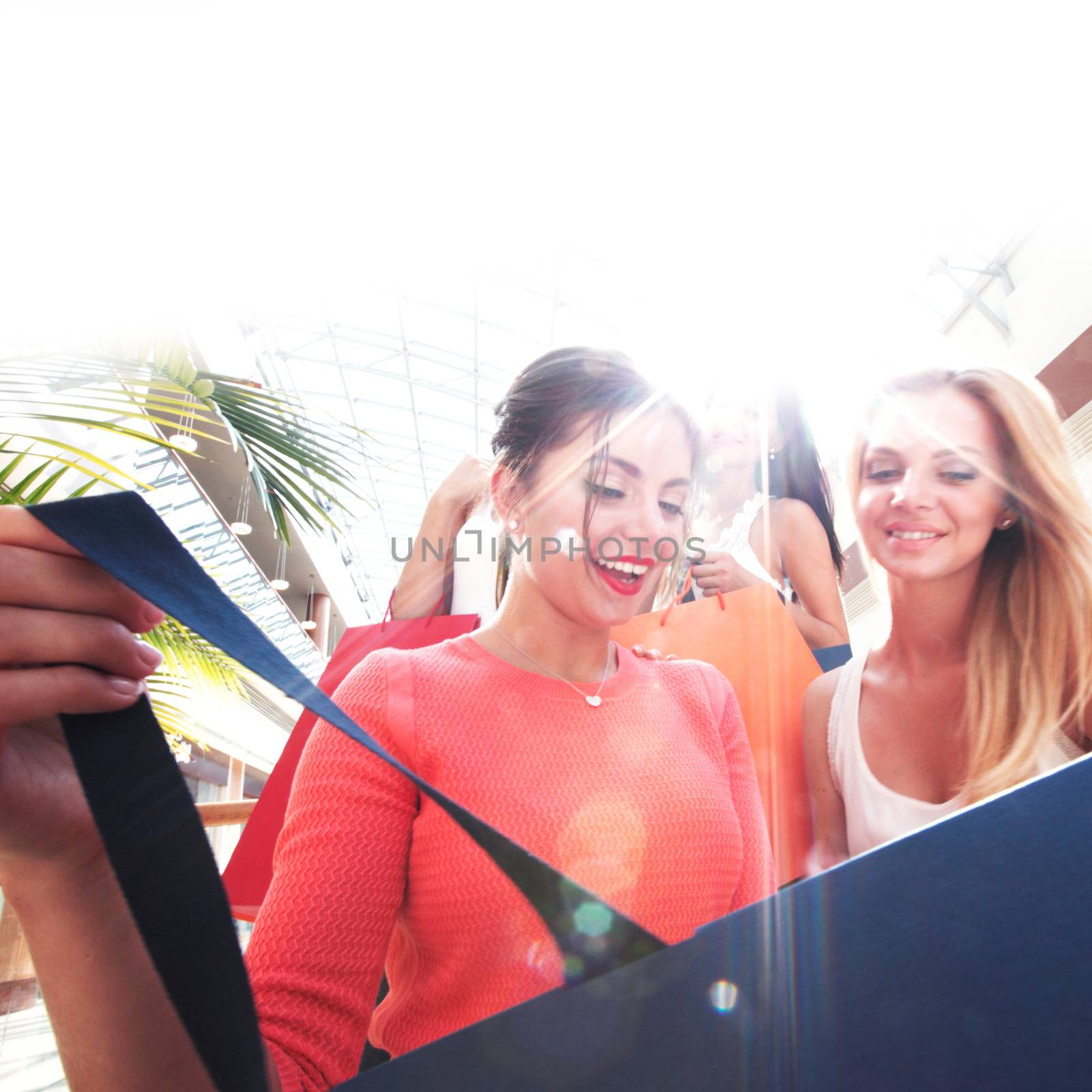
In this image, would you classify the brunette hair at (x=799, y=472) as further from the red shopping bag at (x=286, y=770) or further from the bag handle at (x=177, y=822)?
the bag handle at (x=177, y=822)

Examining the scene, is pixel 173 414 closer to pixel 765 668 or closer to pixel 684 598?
pixel 684 598

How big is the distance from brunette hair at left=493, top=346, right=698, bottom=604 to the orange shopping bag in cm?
24

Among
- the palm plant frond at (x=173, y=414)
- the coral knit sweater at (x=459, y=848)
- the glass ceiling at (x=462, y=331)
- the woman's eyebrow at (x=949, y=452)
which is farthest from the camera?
Result: the glass ceiling at (x=462, y=331)

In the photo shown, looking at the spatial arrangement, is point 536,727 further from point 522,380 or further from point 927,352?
point 927,352

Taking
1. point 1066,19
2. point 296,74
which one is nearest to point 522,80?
point 296,74

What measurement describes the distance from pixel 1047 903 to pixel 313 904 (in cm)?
49

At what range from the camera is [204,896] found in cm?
29

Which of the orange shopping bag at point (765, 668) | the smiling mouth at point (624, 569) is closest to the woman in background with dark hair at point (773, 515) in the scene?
the orange shopping bag at point (765, 668)

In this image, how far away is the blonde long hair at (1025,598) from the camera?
2.54ft

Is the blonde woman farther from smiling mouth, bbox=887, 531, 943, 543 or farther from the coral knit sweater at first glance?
the coral knit sweater

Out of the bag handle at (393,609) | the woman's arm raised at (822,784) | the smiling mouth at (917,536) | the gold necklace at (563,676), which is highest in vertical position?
the smiling mouth at (917,536)

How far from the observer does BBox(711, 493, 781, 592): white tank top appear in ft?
3.85

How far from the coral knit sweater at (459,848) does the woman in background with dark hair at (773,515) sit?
0.43 m

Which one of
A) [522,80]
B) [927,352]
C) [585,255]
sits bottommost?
[927,352]
